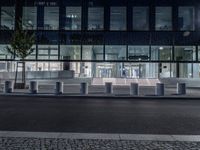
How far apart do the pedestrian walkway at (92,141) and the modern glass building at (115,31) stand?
27.0 m

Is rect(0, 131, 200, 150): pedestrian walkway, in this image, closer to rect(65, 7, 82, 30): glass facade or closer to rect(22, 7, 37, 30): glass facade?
rect(65, 7, 82, 30): glass facade

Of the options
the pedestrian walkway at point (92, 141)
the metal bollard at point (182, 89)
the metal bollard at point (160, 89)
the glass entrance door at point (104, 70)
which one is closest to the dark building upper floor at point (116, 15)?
the glass entrance door at point (104, 70)

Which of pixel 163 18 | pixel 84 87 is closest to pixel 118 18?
pixel 163 18

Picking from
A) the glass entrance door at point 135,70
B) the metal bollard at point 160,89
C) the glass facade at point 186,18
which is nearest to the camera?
the metal bollard at point 160,89

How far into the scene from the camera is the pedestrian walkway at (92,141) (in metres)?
7.19

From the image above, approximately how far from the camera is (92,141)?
790 cm

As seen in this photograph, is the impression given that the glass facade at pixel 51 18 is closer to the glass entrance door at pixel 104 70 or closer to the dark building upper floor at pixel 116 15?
the dark building upper floor at pixel 116 15

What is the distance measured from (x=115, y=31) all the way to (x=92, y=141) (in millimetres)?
28497

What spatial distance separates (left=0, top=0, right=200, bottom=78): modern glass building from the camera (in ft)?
116

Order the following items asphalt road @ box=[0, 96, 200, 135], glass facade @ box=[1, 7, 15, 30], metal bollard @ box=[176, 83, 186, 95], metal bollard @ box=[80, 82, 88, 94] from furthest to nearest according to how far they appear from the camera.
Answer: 1. glass facade @ box=[1, 7, 15, 30]
2. metal bollard @ box=[176, 83, 186, 95]
3. metal bollard @ box=[80, 82, 88, 94]
4. asphalt road @ box=[0, 96, 200, 135]

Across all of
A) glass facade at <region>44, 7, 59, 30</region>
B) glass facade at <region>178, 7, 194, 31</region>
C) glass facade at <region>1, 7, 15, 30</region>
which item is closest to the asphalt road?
glass facade at <region>44, 7, 59, 30</region>

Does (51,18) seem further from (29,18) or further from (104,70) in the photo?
(104,70)

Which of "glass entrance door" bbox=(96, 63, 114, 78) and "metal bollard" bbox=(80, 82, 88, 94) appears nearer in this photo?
"metal bollard" bbox=(80, 82, 88, 94)

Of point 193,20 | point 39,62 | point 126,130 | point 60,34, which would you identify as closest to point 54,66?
point 39,62
